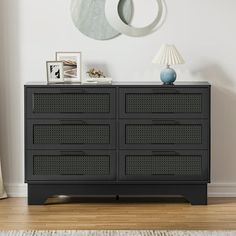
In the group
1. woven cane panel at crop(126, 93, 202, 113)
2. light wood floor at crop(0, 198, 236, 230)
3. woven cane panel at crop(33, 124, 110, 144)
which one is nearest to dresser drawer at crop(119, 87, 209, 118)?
woven cane panel at crop(126, 93, 202, 113)

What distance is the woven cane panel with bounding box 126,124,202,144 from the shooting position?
5641mm

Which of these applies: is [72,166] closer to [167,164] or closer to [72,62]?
[167,164]

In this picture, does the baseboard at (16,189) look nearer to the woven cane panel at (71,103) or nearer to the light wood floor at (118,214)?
the light wood floor at (118,214)

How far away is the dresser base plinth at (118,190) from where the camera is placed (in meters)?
5.71

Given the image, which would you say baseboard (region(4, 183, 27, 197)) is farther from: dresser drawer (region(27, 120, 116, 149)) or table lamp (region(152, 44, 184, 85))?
table lamp (region(152, 44, 184, 85))

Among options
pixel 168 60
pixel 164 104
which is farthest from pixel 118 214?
pixel 168 60

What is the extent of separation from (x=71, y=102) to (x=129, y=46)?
717 mm

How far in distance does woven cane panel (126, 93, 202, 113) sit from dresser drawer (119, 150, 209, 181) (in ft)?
1.04

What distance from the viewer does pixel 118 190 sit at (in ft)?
18.8

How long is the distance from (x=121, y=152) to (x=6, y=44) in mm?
1275

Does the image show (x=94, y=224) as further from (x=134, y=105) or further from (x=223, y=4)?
(x=223, y=4)

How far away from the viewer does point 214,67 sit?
19.6 ft

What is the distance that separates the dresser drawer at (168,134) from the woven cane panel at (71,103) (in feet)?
0.69

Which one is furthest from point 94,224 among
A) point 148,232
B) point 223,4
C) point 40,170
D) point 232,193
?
point 223,4
